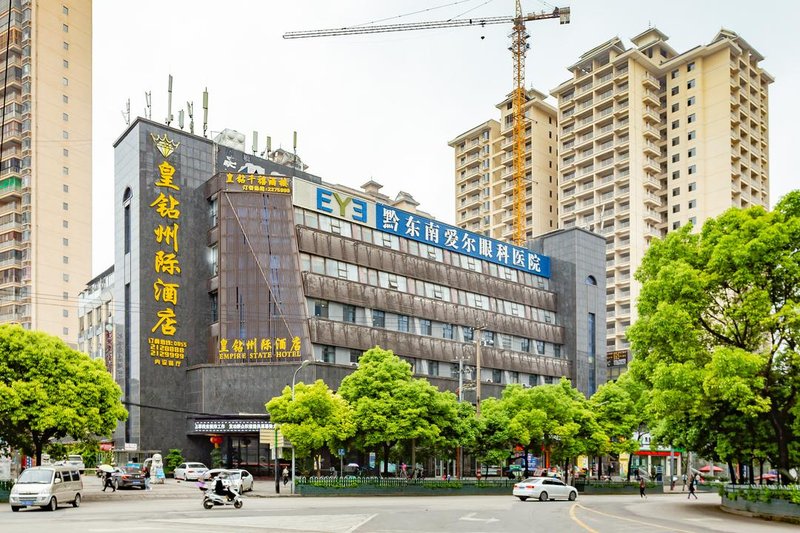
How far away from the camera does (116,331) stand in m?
64.8

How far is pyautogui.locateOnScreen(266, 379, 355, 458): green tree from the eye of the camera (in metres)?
46.3

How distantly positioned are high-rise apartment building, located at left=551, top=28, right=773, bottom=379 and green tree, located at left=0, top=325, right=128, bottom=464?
81526mm

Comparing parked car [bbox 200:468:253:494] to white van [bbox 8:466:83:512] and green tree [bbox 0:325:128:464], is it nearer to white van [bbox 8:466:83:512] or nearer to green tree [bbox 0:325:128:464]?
green tree [bbox 0:325:128:464]

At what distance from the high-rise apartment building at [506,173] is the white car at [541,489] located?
84.6 meters

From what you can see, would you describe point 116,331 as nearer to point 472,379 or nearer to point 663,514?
point 472,379

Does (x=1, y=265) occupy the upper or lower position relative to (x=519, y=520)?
upper

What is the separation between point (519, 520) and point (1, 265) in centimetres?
8929

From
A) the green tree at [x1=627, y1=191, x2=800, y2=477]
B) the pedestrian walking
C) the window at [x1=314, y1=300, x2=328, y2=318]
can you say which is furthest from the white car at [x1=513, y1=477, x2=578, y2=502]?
the window at [x1=314, y1=300, x2=328, y2=318]

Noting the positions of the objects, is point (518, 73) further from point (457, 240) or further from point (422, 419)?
point (422, 419)

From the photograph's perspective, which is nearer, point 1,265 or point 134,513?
point 134,513

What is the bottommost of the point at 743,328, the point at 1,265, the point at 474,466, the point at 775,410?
the point at 474,466


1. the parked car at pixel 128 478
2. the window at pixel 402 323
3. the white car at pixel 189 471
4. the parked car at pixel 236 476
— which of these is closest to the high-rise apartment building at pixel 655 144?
the window at pixel 402 323

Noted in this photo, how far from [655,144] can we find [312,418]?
85.3 meters

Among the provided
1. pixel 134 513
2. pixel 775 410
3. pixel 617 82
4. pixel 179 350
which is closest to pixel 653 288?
pixel 775 410
